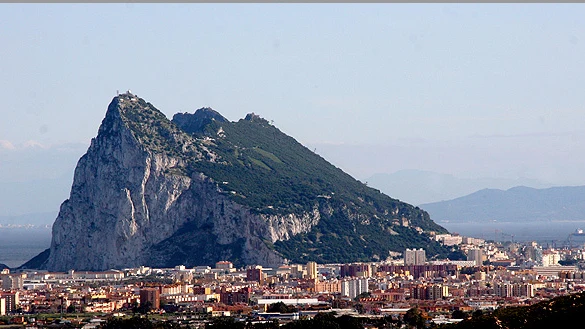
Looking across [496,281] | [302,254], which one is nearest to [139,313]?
[496,281]

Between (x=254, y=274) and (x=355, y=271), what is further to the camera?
(x=355, y=271)

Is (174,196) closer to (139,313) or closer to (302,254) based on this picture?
(302,254)

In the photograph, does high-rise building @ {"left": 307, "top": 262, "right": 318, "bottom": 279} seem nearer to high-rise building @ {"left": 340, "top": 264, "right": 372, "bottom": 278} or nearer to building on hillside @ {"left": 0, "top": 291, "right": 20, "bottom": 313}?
high-rise building @ {"left": 340, "top": 264, "right": 372, "bottom": 278}

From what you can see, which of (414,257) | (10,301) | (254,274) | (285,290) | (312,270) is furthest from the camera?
(414,257)

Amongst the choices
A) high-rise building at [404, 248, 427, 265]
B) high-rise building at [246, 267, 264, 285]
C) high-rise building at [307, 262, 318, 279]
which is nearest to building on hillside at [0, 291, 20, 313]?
high-rise building at [246, 267, 264, 285]

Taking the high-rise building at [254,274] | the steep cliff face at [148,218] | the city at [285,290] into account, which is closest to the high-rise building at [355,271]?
the city at [285,290]

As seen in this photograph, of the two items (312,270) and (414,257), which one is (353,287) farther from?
(414,257)

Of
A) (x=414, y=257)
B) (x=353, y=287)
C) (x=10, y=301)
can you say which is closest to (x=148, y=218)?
(x=414, y=257)
